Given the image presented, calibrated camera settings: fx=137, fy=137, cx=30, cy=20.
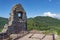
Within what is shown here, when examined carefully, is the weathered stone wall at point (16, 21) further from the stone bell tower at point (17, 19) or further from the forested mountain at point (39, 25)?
the forested mountain at point (39, 25)

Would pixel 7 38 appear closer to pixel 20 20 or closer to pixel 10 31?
pixel 10 31

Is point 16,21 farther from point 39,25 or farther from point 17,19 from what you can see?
point 39,25

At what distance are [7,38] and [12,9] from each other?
4615mm

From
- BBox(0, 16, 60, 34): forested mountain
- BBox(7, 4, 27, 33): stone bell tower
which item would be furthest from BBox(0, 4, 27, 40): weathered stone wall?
BBox(0, 16, 60, 34): forested mountain

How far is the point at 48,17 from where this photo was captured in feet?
387

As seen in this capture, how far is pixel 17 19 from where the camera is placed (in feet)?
63.2

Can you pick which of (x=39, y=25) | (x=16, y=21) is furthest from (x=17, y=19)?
(x=39, y=25)

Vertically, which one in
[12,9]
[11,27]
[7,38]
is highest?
[12,9]

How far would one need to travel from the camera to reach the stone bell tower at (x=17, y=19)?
18375 millimetres

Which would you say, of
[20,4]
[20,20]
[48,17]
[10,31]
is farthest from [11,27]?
[48,17]

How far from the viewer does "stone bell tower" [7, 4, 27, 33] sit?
60.3 feet

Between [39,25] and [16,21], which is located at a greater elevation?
[16,21]

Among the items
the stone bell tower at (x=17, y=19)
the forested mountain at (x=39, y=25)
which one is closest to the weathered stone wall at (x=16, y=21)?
the stone bell tower at (x=17, y=19)

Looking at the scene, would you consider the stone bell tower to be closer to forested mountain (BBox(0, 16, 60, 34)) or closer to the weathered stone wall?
the weathered stone wall
